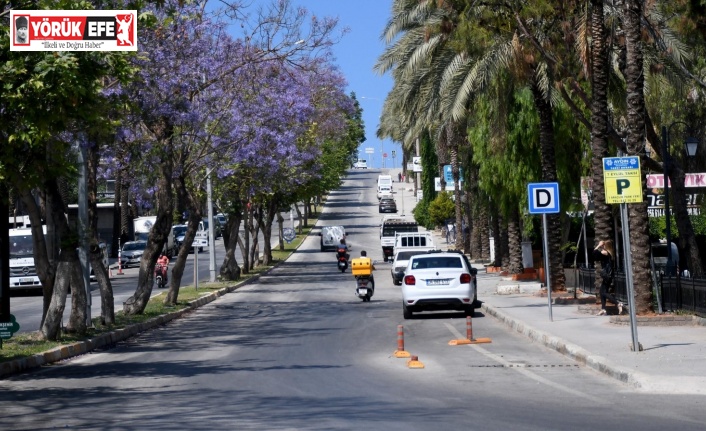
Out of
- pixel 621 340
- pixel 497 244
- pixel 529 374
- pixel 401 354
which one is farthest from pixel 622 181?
pixel 497 244

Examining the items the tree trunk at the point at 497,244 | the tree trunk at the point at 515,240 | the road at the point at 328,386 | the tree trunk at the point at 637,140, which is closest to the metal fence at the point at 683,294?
the tree trunk at the point at 637,140

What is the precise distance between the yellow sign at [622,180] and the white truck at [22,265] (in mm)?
32378

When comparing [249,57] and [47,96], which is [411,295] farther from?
[47,96]

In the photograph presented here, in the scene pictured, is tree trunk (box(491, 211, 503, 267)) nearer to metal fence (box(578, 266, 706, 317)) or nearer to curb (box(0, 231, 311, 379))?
curb (box(0, 231, 311, 379))

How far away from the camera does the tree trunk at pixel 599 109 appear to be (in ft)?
79.6

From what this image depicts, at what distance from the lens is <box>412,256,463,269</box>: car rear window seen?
92.8 ft

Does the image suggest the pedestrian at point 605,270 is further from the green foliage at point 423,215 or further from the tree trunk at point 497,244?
the green foliage at point 423,215

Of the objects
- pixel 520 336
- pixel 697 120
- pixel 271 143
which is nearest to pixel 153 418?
pixel 520 336

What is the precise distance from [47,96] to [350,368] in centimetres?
616

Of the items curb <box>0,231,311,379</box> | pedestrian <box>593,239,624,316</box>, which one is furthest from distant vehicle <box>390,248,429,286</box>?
pedestrian <box>593,239,624,316</box>

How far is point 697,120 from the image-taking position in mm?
43938

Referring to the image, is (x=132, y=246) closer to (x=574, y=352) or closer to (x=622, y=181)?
(x=574, y=352)

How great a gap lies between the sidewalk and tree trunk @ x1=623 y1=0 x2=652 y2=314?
72 centimetres

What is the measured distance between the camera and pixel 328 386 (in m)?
14.4
